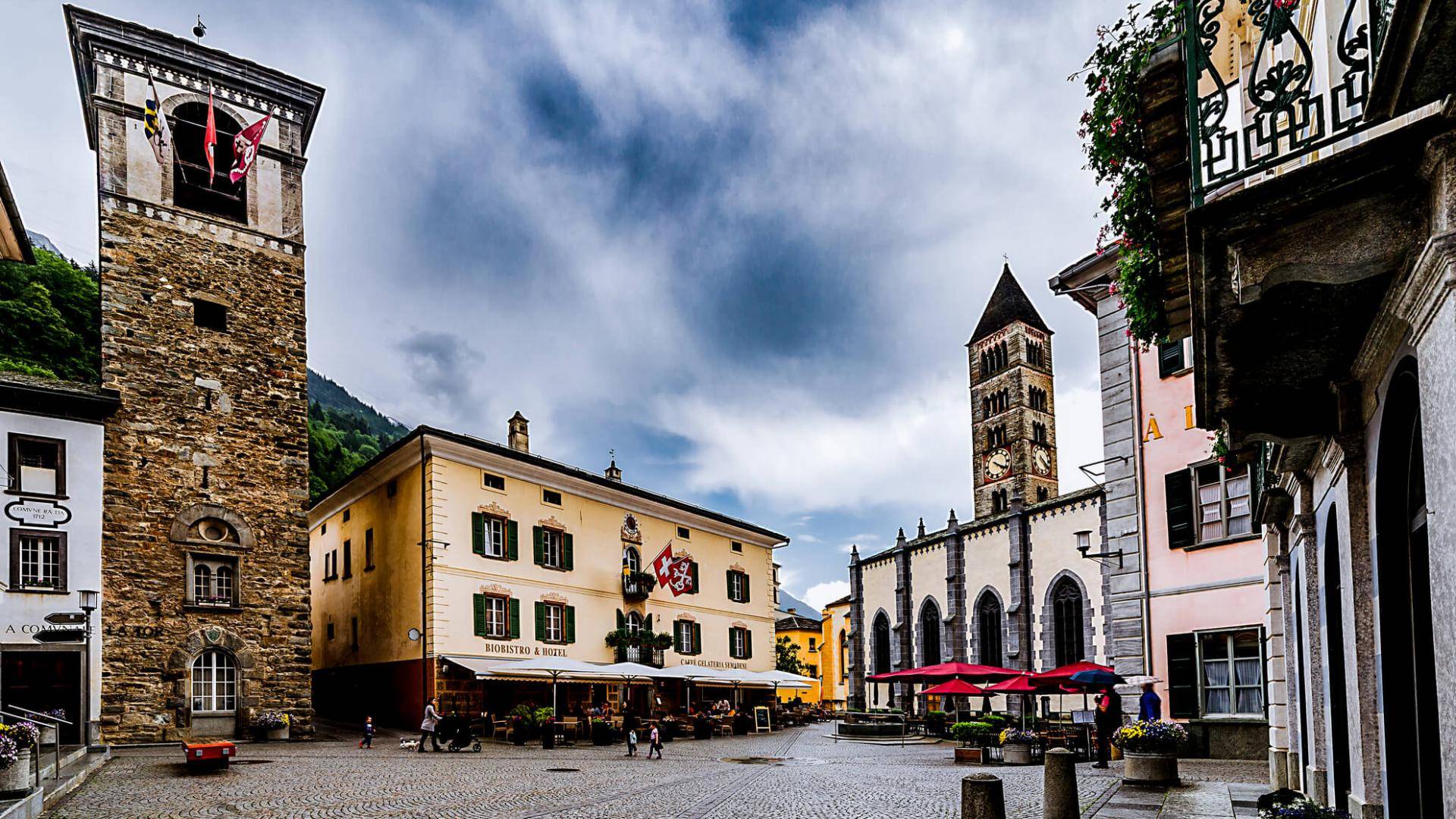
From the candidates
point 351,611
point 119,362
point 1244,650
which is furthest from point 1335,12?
point 351,611

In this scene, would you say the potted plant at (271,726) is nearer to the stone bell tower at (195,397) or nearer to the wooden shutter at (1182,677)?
the stone bell tower at (195,397)

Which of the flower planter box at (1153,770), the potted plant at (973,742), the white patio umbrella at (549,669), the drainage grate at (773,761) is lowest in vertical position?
the drainage grate at (773,761)

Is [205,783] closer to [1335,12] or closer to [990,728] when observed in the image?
[990,728]

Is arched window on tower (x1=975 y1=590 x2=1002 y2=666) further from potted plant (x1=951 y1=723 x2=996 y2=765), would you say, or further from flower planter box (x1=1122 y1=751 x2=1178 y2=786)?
flower planter box (x1=1122 y1=751 x2=1178 y2=786)

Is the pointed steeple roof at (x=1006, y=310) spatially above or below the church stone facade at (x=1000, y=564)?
above

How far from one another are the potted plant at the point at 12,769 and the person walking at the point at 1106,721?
16265mm

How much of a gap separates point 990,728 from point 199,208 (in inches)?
982

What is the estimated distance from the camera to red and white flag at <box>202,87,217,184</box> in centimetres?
2778

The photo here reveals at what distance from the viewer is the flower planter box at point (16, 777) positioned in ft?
37.9

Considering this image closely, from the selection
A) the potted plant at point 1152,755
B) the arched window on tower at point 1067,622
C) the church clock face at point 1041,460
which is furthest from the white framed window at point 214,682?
the church clock face at point 1041,460

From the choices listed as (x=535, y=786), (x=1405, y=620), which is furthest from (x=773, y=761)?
(x=1405, y=620)

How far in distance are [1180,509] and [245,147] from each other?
2532 centimetres

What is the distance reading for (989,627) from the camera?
148 feet

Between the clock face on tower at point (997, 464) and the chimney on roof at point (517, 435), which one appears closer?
the chimney on roof at point (517, 435)
